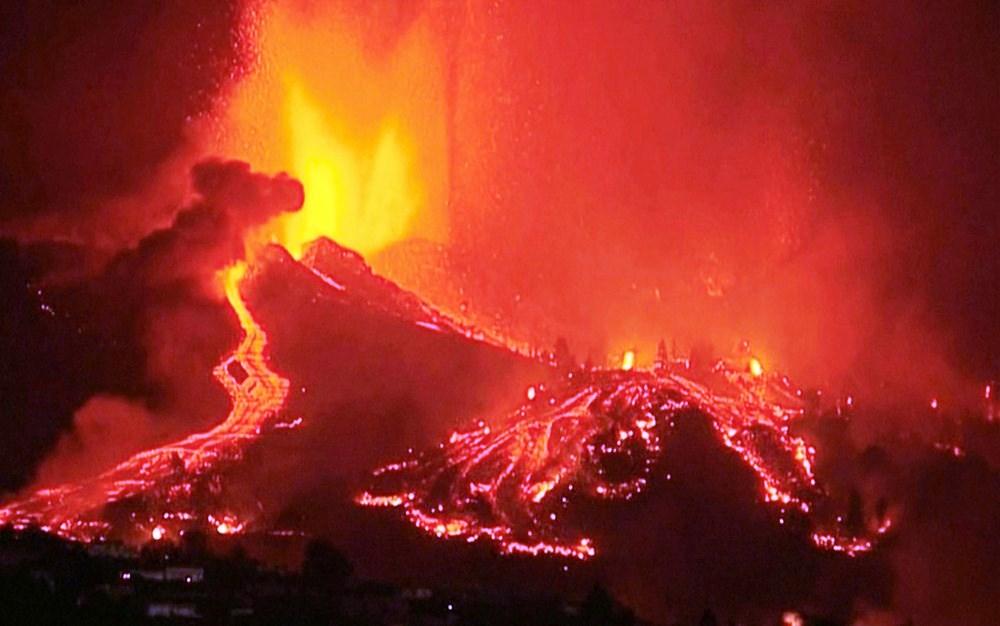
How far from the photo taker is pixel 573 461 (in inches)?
2114

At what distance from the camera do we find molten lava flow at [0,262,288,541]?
152 feet

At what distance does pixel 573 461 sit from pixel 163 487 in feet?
31.2

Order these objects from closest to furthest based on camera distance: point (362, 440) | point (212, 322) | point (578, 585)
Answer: point (578, 585) → point (362, 440) → point (212, 322)

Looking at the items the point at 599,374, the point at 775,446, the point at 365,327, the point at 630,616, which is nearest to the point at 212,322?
the point at 365,327

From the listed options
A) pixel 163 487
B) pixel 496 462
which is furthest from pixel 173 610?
pixel 496 462

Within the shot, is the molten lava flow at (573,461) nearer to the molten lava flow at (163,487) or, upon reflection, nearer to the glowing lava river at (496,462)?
the glowing lava river at (496,462)

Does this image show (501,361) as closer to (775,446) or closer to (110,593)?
(775,446)

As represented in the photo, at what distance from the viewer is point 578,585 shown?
160 feet

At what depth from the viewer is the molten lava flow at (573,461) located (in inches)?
1999

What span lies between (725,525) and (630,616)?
1186cm

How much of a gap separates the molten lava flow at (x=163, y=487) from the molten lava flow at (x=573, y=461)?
295cm

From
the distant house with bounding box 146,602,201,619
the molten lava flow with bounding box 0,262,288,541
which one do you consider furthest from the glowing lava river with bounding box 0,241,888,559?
the distant house with bounding box 146,602,201,619

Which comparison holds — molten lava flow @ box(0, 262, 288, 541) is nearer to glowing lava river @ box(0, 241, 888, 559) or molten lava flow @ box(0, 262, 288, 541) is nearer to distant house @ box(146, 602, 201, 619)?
glowing lava river @ box(0, 241, 888, 559)

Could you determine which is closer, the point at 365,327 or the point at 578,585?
the point at 578,585
